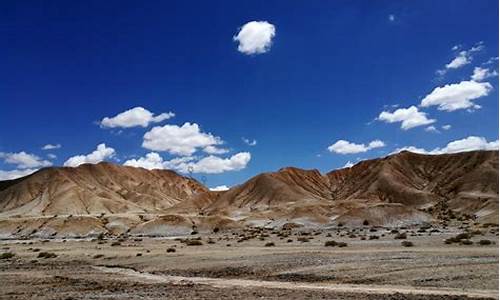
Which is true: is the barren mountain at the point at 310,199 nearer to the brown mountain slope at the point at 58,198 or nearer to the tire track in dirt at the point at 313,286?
the brown mountain slope at the point at 58,198

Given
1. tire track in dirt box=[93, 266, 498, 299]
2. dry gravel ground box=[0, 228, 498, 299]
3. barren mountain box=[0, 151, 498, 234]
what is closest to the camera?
tire track in dirt box=[93, 266, 498, 299]

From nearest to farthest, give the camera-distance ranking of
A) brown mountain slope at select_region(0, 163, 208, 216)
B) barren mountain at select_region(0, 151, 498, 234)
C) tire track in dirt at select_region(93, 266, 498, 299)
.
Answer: tire track in dirt at select_region(93, 266, 498, 299), barren mountain at select_region(0, 151, 498, 234), brown mountain slope at select_region(0, 163, 208, 216)

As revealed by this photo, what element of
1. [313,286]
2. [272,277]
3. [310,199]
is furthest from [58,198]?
[313,286]

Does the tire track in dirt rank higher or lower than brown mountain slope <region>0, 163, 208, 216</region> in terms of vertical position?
lower

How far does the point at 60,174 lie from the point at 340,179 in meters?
96.0

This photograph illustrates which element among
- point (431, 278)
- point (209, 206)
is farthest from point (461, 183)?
point (431, 278)

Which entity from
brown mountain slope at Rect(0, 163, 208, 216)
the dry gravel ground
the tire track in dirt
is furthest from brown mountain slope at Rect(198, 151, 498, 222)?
the tire track in dirt

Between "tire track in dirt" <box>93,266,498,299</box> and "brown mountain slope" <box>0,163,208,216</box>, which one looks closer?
"tire track in dirt" <box>93,266,498,299</box>

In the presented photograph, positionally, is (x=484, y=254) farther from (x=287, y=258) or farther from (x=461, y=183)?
(x=461, y=183)

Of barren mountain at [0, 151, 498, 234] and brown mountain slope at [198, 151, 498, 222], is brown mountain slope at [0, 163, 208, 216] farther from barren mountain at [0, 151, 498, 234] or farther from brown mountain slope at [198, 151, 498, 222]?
brown mountain slope at [198, 151, 498, 222]

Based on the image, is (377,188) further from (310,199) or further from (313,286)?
(313,286)

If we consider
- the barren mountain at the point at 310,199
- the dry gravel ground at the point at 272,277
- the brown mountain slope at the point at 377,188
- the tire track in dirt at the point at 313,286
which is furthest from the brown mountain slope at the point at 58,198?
the tire track in dirt at the point at 313,286

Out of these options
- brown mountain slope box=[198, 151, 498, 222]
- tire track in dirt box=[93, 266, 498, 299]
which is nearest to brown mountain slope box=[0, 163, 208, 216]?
brown mountain slope box=[198, 151, 498, 222]

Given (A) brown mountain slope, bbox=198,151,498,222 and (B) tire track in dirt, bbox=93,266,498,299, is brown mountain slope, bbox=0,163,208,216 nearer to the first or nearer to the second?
(A) brown mountain slope, bbox=198,151,498,222
